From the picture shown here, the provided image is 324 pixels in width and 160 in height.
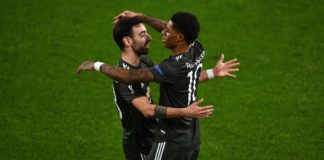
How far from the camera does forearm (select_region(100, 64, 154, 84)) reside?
20.4 ft

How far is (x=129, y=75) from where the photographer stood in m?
6.27

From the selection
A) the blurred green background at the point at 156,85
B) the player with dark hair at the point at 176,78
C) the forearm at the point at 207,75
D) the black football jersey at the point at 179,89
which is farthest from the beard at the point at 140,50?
the blurred green background at the point at 156,85

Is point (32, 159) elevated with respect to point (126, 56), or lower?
lower

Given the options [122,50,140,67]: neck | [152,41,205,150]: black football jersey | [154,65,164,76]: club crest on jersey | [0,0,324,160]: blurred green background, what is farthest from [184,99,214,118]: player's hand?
[0,0,324,160]: blurred green background

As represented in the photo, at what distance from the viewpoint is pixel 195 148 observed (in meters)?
6.72

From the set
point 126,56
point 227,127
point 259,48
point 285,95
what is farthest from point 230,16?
point 126,56

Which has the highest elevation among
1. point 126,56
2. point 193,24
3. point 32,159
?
point 193,24

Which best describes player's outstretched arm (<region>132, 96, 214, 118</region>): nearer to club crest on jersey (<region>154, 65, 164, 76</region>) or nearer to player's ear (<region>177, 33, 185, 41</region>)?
club crest on jersey (<region>154, 65, 164, 76</region>)

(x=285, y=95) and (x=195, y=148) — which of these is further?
(x=285, y=95)

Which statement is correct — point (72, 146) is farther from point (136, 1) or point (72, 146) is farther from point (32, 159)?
point (136, 1)

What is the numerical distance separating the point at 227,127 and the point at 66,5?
17.9 ft

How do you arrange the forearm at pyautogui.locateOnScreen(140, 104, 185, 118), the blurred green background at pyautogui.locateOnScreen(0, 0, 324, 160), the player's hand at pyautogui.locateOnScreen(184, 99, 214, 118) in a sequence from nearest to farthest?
1. the player's hand at pyautogui.locateOnScreen(184, 99, 214, 118)
2. the forearm at pyautogui.locateOnScreen(140, 104, 185, 118)
3. the blurred green background at pyautogui.locateOnScreen(0, 0, 324, 160)

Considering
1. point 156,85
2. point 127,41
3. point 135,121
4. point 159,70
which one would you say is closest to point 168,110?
point 159,70

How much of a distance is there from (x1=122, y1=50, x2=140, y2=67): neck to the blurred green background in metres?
2.65
